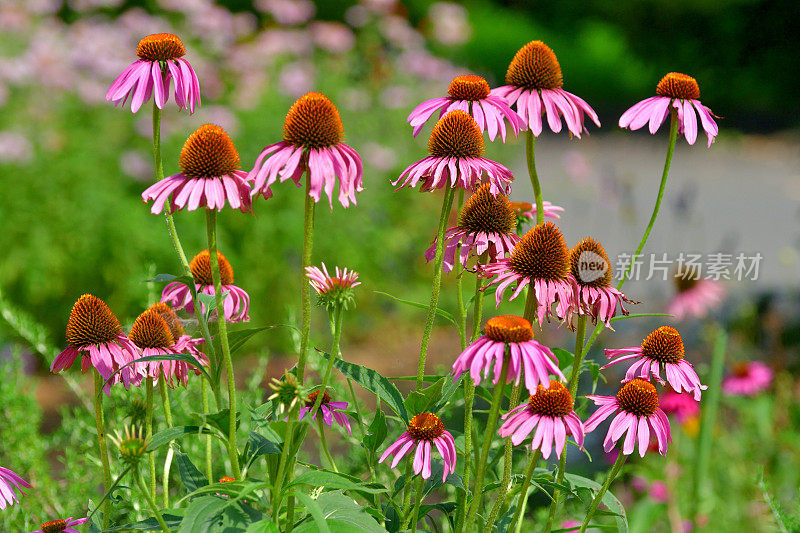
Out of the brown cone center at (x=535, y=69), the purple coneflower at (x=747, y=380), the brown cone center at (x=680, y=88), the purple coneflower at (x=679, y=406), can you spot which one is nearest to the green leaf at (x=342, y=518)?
the brown cone center at (x=535, y=69)

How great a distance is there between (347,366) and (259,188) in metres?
0.27

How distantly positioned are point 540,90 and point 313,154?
47cm

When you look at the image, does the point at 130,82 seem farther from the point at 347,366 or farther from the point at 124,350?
the point at 347,366

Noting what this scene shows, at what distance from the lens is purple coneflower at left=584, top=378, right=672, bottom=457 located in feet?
3.55

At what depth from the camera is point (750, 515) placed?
2.31 m

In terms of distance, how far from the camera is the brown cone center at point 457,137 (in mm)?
1135

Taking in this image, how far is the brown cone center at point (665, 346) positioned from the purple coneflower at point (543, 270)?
0.18m

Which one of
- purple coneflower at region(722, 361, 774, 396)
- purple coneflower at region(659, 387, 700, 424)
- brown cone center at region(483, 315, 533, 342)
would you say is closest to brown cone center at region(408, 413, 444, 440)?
brown cone center at region(483, 315, 533, 342)

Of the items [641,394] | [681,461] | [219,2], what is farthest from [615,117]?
[641,394]

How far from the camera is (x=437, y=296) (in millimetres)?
1025

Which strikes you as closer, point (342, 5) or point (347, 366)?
point (347, 366)

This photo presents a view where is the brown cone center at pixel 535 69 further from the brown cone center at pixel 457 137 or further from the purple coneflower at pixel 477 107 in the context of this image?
the brown cone center at pixel 457 137

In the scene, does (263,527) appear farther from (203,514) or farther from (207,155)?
(207,155)

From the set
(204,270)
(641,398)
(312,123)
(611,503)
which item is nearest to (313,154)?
(312,123)
